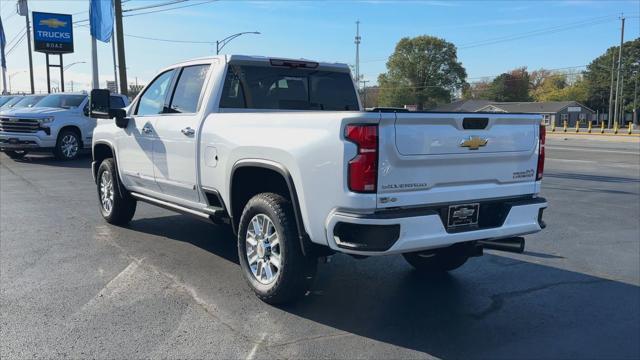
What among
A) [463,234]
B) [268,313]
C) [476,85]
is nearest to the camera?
[463,234]

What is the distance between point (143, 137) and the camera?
6375 millimetres

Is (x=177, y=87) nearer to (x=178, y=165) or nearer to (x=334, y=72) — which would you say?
(x=178, y=165)

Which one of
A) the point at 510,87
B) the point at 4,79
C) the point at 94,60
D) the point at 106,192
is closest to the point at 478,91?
the point at 510,87

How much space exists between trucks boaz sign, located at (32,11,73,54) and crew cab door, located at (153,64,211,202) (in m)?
36.4

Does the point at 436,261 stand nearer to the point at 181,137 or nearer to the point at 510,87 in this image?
the point at 181,137

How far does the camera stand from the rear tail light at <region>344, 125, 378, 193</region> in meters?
3.71

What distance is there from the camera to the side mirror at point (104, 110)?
262 inches

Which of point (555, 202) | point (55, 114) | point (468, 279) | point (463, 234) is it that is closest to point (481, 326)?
point (463, 234)

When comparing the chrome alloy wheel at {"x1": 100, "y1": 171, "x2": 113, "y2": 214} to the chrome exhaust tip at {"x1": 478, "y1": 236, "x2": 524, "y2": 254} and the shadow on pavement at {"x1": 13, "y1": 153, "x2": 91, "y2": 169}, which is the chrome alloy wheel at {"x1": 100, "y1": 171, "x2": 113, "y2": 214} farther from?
the shadow on pavement at {"x1": 13, "y1": 153, "x2": 91, "y2": 169}

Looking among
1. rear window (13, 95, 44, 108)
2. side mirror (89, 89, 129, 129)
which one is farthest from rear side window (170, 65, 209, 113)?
rear window (13, 95, 44, 108)

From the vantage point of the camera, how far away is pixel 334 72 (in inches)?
251

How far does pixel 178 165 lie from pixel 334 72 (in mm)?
2019

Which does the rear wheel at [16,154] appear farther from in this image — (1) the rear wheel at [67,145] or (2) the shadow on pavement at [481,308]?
(2) the shadow on pavement at [481,308]

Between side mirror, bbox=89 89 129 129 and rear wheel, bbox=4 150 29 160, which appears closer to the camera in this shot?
side mirror, bbox=89 89 129 129
